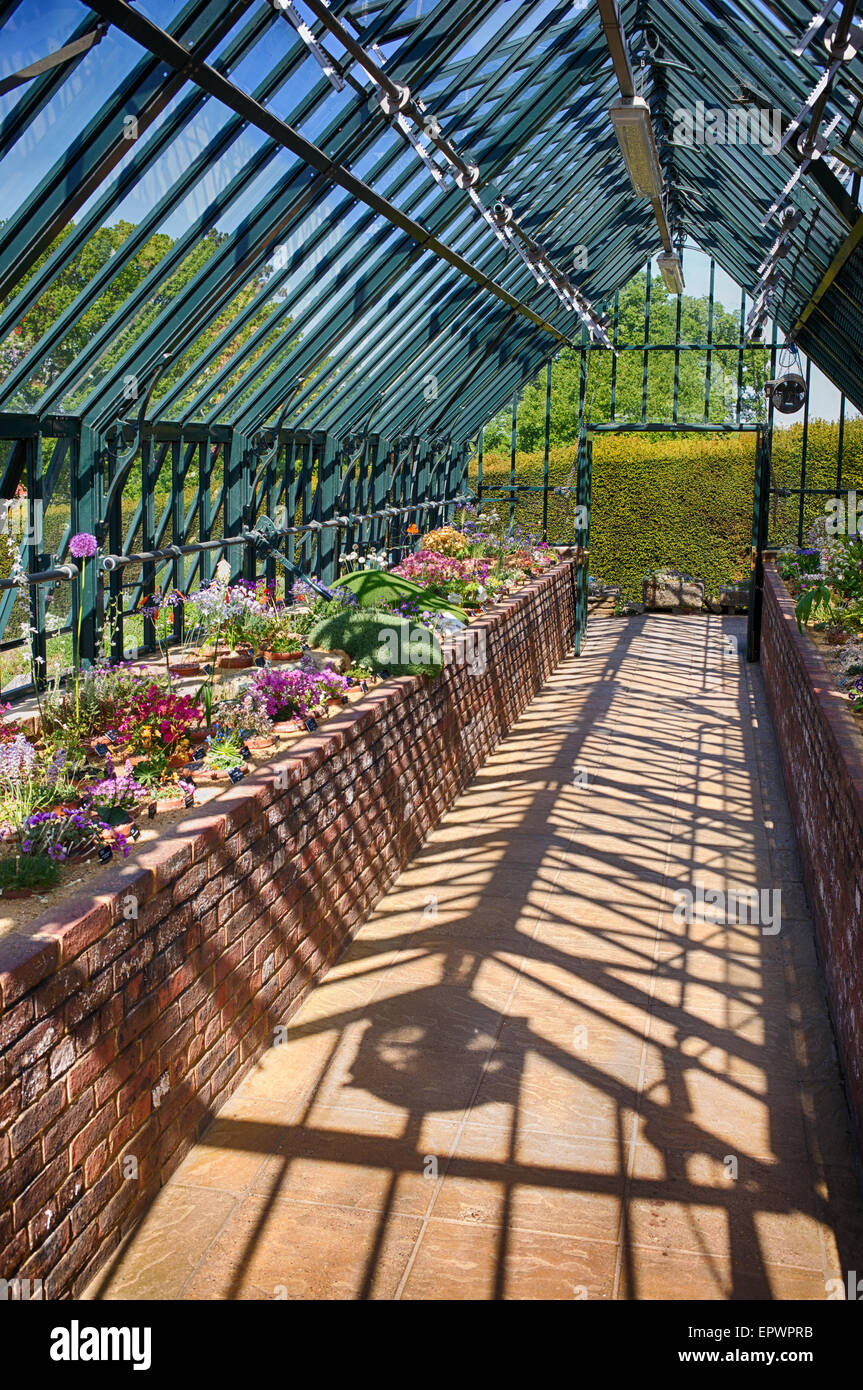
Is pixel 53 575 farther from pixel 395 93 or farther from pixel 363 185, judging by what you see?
pixel 395 93

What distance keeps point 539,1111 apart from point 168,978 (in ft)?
4.54

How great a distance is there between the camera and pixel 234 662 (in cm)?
712

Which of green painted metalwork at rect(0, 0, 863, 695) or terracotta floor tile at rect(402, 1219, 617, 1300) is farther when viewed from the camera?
green painted metalwork at rect(0, 0, 863, 695)

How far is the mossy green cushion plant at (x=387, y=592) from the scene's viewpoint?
899 centimetres

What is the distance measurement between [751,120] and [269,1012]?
236 inches

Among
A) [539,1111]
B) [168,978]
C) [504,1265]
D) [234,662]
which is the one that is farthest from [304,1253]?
[234,662]

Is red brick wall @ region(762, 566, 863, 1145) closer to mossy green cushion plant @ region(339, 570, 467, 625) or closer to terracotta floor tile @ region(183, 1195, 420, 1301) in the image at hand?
terracotta floor tile @ region(183, 1195, 420, 1301)

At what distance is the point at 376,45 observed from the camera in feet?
18.8

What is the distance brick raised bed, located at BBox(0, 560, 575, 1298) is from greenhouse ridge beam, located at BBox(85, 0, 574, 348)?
2.59 m

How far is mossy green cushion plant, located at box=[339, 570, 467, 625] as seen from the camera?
899cm

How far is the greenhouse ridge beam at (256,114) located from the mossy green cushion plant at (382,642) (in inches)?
90.5

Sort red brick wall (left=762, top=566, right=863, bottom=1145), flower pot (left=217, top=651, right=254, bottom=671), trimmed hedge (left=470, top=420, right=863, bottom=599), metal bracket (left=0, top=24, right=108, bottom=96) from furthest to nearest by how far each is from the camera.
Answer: trimmed hedge (left=470, top=420, right=863, bottom=599)
flower pot (left=217, top=651, right=254, bottom=671)
red brick wall (left=762, top=566, right=863, bottom=1145)
metal bracket (left=0, top=24, right=108, bottom=96)

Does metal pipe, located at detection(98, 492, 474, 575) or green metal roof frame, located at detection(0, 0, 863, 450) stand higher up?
green metal roof frame, located at detection(0, 0, 863, 450)

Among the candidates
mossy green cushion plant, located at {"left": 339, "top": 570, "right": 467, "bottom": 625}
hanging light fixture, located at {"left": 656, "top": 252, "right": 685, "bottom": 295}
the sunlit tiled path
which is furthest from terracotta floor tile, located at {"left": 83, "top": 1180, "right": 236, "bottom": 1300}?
hanging light fixture, located at {"left": 656, "top": 252, "right": 685, "bottom": 295}
